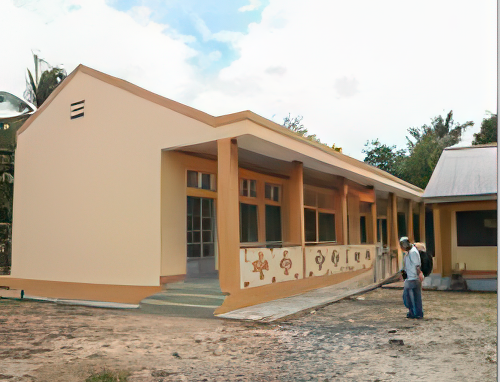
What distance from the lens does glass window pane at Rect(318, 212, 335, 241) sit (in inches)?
631

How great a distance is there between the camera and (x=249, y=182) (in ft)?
43.2

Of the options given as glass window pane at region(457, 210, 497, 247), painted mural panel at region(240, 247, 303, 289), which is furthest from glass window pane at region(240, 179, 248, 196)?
glass window pane at region(457, 210, 497, 247)

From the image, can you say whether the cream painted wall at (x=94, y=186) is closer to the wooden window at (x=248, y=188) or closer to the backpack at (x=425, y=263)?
the wooden window at (x=248, y=188)

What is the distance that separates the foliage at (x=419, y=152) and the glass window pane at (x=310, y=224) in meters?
17.7

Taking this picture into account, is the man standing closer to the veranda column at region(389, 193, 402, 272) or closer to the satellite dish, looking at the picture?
the veranda column at region(389, 193, 402, 272)

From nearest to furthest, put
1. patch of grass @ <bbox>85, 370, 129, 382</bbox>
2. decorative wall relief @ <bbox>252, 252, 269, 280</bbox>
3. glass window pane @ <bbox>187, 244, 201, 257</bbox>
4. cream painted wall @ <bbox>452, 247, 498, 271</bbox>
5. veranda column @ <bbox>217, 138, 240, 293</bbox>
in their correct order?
patch of grass @ <bbox>85, 370, 129, 382</bbox> → veranda column @ <bbox>217, 138, 240, 293</bbox> → decorative wall relief @ <bbox>252, 252, 269, 280</bbox> → glass window pane @ <bbox>187, 244, 201, 257</bbox> → cream painted wall @ <bbox>452, 247, 498, 271</bbox>

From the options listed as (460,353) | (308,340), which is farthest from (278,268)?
(460,353)

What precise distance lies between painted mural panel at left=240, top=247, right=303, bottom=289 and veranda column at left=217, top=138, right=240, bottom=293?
24 cm

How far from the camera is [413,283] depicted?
28.5 ft

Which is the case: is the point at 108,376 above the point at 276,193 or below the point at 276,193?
below

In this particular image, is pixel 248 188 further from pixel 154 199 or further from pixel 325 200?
pixel 325 200

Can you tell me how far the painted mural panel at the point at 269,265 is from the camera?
9.76 meters

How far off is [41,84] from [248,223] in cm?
1874

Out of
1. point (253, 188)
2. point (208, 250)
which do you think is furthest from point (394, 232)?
point (208, 250)
